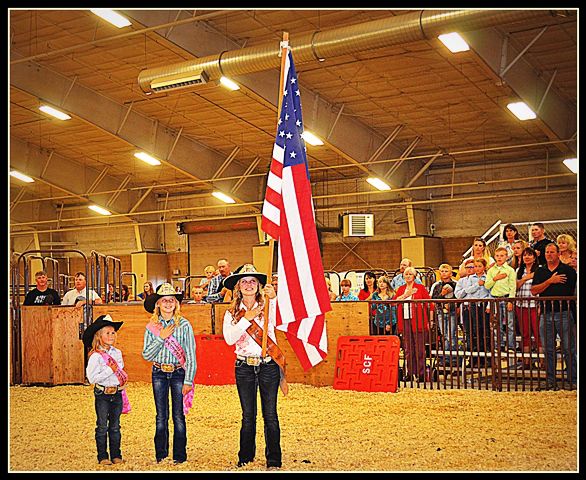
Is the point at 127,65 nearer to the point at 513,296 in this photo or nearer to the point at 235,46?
the point at 235,46

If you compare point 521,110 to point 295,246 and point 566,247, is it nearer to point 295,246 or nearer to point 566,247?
point 566,247

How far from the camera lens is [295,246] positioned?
5832 millimetres

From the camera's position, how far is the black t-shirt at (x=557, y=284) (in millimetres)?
9281

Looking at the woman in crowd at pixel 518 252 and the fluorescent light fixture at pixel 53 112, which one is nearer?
the woman in crowd at pixel 518 252

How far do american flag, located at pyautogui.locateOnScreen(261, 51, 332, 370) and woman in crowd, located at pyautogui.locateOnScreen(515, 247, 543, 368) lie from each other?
4.23m

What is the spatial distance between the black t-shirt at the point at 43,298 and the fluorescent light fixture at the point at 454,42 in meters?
7.16

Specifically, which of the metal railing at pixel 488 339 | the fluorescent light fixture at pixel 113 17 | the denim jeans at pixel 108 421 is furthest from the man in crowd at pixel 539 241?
the fluorescent light fixture at pixel 113 17

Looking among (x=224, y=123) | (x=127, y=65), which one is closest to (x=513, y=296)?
(x=127, y=65)

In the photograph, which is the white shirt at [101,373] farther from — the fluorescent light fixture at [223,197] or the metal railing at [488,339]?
the fluorescent light fixture at [223,197]

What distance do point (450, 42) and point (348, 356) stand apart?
5.52 m

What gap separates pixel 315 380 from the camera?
10.6m

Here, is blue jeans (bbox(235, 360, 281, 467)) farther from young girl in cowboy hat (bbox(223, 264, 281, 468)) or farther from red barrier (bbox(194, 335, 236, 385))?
red barrier (bbox(194, 335, 236, 385))

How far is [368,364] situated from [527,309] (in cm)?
205

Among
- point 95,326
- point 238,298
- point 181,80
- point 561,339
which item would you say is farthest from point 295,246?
point 181,80
